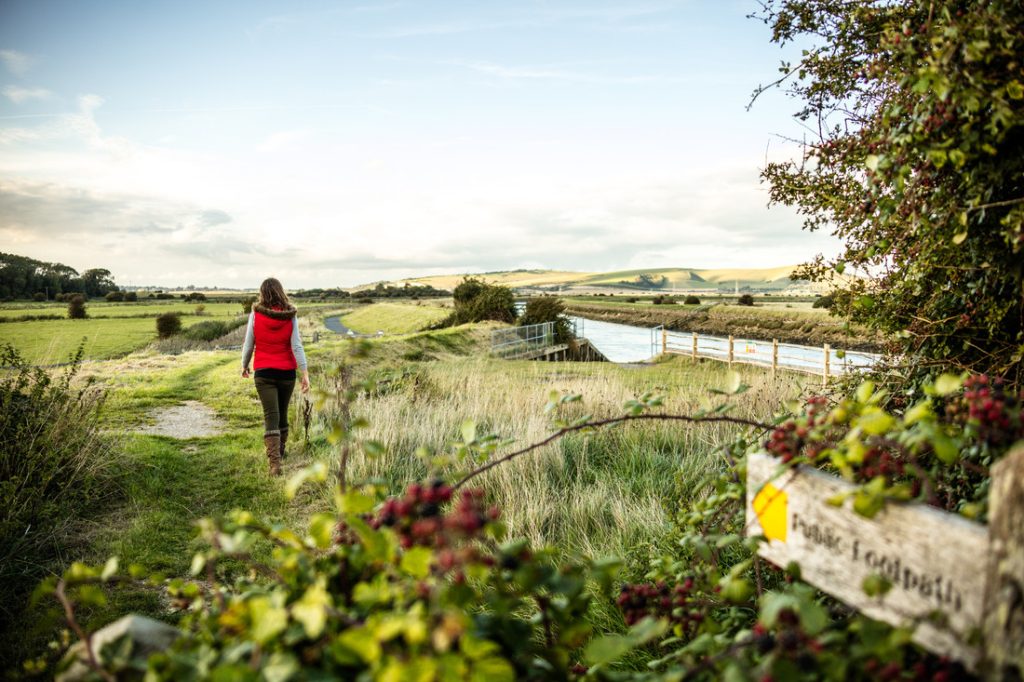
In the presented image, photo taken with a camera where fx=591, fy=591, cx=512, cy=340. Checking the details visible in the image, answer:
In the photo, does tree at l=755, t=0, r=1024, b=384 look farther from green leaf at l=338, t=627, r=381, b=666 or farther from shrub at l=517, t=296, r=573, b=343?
shrub at l=517, t=296, r=573, b=343

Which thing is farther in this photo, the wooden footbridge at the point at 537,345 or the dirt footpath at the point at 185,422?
the wooden footbridge at the point at 537,345

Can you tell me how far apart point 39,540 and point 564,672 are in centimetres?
493

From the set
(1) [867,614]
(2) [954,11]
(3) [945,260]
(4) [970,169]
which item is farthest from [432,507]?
(2) [954,11]

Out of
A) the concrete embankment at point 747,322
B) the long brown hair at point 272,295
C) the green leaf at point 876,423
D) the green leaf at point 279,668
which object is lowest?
the concrete embankment at point 747,322

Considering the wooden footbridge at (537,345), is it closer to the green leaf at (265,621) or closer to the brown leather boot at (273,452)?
the brown leather boot at (273,452)

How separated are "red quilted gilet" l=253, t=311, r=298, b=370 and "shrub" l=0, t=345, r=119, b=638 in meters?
1.76

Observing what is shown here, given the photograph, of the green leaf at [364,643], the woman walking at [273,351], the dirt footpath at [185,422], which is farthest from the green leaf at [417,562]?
the dirt footpath at [185,422]

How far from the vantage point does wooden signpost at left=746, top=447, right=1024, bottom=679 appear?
1010 mm

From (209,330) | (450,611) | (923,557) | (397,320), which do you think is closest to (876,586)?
(923,557)

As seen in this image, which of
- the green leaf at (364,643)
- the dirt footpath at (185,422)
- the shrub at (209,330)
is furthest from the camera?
the shrub at (209,330)

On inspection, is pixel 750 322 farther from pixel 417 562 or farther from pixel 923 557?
pixel 417 562

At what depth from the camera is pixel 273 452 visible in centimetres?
683

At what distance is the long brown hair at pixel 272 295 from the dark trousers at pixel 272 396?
858 millimetres

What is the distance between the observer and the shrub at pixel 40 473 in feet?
13.5
